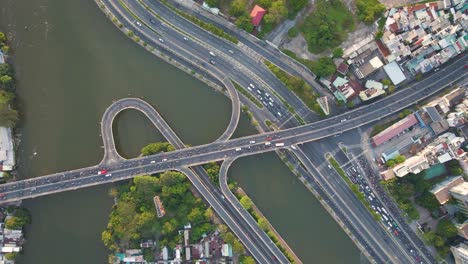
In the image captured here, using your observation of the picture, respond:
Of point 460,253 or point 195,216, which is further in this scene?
point 195,216

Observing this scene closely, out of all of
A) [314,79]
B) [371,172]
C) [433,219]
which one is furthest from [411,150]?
[314,79]

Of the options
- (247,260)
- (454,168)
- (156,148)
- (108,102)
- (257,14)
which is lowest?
(454,168)

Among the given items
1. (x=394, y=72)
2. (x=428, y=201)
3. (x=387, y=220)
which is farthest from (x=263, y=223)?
(x=394, y=72)

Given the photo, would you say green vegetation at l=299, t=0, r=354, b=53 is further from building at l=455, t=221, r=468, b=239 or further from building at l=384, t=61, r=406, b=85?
building at l=455, t=221, r=468, b=239

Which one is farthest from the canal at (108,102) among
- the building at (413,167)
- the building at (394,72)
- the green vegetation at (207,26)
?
the building at (394,72)

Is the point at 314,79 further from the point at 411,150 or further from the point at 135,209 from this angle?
the point at 135,209

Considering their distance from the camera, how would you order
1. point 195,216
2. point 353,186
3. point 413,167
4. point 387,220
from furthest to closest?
point 387,220 → point 353,186 → point 195,216 → point 413,167

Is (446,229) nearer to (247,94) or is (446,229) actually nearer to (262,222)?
(262,222)
